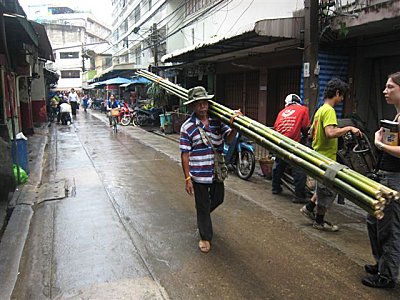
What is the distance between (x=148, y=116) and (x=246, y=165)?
12.4m

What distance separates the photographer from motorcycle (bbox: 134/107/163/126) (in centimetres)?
1930

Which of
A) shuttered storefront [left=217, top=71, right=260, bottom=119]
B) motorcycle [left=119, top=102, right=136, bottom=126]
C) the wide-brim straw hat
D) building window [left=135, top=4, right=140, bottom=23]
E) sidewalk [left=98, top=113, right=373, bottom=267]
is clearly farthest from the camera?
building window [left=135, top=4, right=140, bottom=23]

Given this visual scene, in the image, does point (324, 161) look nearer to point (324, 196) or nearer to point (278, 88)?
point (324, 196)

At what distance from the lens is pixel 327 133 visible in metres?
4.38

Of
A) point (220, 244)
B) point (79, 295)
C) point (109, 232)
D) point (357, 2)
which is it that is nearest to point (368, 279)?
point (220, 244)

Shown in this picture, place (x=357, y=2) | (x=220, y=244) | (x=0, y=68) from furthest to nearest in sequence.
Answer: (x=0, y=68), (x=357, y=2), (x=220, y=244)

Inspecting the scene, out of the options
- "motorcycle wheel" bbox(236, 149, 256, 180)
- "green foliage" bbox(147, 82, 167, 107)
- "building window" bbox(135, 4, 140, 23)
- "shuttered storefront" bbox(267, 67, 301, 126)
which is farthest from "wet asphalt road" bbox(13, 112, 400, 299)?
"building window" bbox(135, 4, 140, 23)

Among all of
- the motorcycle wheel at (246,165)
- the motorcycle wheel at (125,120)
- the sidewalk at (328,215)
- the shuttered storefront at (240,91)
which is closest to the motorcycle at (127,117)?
the motorcycle wheel at (125,120)

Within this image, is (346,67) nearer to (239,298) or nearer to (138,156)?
(138,156)

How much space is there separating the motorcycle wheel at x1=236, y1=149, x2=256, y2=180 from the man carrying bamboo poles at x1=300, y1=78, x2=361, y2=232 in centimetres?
269

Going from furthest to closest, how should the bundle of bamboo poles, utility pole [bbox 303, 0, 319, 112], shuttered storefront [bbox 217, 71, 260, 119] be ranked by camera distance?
shuttered storefront [bbox 217, 71, 260, 119]
utility pole [bbox 303, 0, 319, 112]
the bundle of bamboo poles

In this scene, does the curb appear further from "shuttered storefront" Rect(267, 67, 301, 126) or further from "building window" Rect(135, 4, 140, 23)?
"building window" Rect(135, 4, 140, 23)

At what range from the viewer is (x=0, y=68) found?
9.00 metres

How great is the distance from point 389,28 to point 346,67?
5.86 ft
